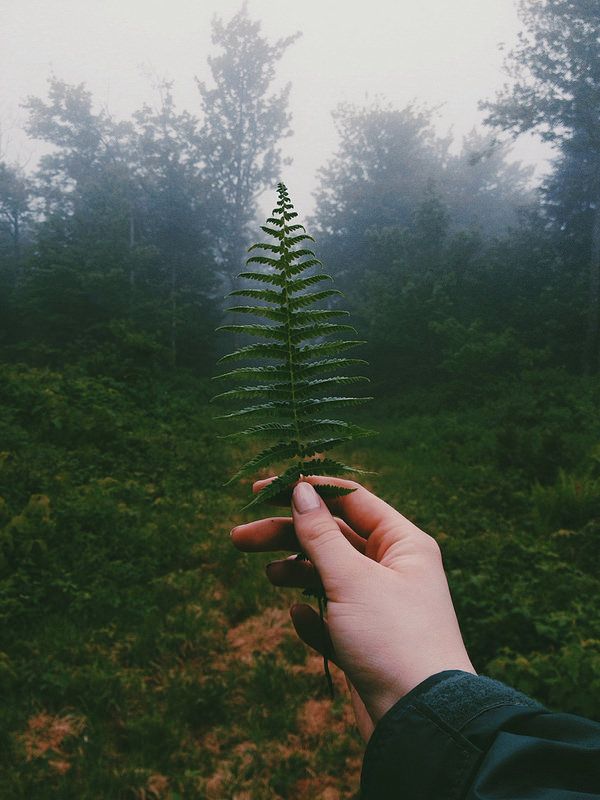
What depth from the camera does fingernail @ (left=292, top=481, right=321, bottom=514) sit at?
4.72 feet

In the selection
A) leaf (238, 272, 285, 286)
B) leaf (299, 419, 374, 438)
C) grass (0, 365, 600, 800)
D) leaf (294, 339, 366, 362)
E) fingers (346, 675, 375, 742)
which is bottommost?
grass (0, 365, 600, 800)

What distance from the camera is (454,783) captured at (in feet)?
3.21

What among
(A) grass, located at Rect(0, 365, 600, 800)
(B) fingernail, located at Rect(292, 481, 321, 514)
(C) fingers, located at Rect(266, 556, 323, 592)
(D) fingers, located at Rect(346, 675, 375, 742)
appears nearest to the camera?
(B) fingernail, located at Rect(292, 481, 321, 514)

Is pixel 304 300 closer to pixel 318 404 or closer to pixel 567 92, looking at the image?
pixel 318 404

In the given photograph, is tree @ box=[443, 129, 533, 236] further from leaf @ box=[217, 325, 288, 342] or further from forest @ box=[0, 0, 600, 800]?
leaf @ box=[217, 325, 288, 342]

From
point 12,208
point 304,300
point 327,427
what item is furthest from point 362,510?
point 12,208

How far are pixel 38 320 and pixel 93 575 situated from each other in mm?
16346

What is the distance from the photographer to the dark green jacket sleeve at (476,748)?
3.05 feet

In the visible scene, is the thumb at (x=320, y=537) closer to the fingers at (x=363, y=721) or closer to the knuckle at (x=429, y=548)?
the knuckle at (x=429, y=548)

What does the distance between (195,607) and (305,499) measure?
13.5 ft

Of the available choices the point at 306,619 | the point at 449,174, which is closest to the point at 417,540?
the point at 306,619

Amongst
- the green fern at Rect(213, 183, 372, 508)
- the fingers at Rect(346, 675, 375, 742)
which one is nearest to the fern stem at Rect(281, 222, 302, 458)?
the green fern at Rect(213, 183, 372, 508)

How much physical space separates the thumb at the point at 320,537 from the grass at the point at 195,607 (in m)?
2.62

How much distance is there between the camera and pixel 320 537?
4.60 feet
